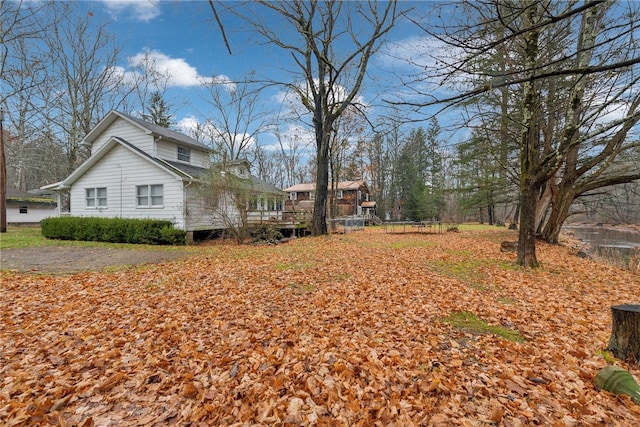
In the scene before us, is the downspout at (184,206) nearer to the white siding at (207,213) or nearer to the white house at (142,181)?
the white house at (142,181)

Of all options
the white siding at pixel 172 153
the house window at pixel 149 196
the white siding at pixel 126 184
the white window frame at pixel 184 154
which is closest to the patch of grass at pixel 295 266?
the white siding at pixel 126 184

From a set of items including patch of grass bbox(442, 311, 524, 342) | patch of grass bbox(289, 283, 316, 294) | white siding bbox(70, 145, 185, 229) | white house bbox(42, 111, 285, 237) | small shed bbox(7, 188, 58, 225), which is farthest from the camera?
small shed bbox(7, 188, 58, 225)

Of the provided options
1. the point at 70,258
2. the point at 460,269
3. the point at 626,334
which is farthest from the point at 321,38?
the point at 626,334

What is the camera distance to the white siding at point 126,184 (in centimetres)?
1368

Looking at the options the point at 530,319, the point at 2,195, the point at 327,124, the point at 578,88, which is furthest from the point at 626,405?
the point at 2,195

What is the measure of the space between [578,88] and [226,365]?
8.34 metres

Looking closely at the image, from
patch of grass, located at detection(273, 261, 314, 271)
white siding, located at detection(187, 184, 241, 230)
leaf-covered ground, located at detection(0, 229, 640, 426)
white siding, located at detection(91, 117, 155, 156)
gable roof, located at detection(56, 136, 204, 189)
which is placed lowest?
leaf-covered ground, located at detection(0, 229, 640, 426)

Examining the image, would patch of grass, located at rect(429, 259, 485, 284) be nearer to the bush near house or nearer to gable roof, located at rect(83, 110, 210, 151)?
the bush near house

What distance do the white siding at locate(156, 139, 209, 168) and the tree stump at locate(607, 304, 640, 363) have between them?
1447cm

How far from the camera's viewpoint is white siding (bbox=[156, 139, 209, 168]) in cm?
1501

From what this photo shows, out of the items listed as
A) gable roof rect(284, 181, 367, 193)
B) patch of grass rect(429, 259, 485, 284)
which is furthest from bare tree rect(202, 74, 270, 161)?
patch of grass rect(429, 259, 485, 284)

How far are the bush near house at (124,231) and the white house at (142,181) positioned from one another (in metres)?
0.72

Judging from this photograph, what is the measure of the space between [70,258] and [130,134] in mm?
8780

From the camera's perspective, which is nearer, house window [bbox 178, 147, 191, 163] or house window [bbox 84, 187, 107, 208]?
house window [bbox 84, 187, 107, 208]
